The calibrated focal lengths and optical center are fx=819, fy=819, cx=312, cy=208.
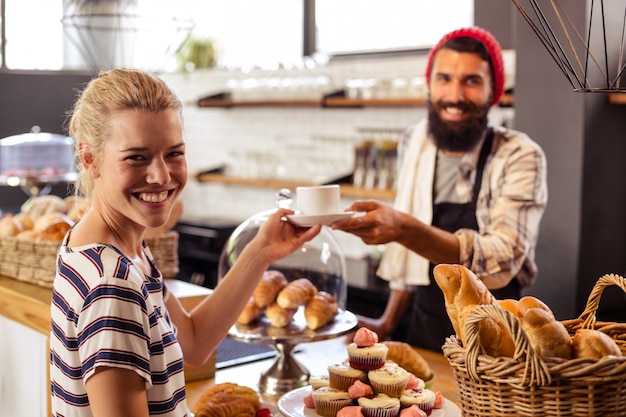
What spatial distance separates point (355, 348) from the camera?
1722 millimetres

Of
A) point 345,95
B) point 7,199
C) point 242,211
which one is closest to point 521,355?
point 345,95

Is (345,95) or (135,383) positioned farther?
(345,95)

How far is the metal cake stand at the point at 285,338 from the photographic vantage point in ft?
6.89

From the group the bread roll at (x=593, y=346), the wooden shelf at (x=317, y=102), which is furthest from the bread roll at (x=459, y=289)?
the wooden shelf at (x=317, y=102)

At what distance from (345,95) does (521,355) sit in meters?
4.00

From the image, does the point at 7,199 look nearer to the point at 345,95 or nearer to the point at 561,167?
the point at 345,95

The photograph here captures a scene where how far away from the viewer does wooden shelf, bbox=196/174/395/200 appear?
180 inches

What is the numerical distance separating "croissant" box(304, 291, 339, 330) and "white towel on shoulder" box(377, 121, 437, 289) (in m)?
0.85

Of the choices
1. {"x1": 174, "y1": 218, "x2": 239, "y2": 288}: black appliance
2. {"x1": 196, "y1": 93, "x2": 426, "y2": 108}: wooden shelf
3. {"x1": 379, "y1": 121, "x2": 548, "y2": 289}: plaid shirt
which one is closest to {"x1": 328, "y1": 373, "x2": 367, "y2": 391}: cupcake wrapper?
{"x1": 379, "y1": 121, "x2": 548, "y2": 289}: plaid shirt

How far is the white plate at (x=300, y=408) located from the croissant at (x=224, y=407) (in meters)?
0.09

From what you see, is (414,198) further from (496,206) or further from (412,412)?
(412,412)

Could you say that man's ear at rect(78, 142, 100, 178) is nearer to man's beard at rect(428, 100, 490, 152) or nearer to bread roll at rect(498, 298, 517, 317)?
bread roll at rect(498, 298, 517, 317)

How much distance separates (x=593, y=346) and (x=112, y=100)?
3.12 ft

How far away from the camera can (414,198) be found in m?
3.18
